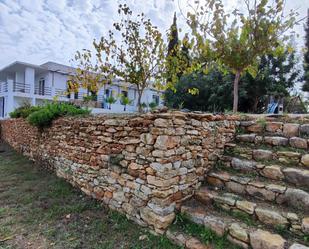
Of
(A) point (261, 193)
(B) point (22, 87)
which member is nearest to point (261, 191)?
(A) point (261, 193)

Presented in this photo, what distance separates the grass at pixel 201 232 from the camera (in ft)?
7.58

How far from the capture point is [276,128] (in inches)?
137

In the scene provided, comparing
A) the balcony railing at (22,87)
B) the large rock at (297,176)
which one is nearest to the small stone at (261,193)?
the large rock at (297,176)

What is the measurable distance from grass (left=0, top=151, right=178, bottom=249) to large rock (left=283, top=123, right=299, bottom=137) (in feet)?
8.13

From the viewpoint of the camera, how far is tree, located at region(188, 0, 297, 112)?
5.55m

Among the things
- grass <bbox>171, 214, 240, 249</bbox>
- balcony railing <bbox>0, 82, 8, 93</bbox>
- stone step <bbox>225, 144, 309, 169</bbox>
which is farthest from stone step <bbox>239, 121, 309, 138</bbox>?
balcony railing <bbox>0, 82, 8, 93</bbox>

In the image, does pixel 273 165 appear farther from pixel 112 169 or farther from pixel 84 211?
pixel 84 211

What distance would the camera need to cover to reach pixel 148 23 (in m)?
6.79

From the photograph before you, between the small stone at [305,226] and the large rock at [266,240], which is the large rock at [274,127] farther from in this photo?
the large rock at [266,240]

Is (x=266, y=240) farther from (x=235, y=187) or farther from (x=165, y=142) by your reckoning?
(x=165, y=142)

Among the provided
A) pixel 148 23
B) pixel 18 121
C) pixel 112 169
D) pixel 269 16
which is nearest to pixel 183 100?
pixel 148 23

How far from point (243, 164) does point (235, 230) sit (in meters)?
1.12

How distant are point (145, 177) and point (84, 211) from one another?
150cm

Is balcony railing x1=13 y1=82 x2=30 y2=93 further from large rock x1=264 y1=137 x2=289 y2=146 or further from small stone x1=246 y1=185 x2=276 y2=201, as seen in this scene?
small stone x1=246 y1=185 x2=276 y2=201
